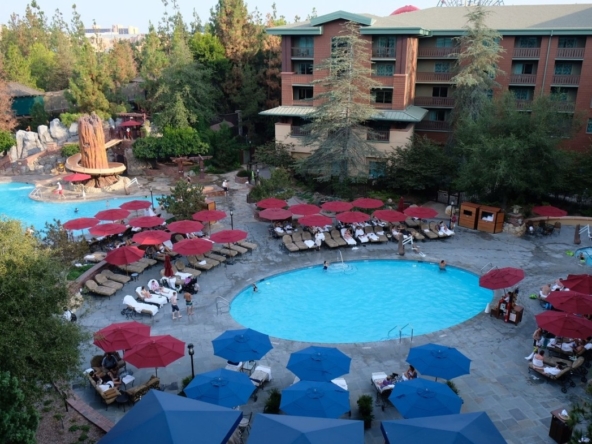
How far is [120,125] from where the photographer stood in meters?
50.2

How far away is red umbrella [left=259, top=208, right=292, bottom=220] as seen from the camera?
27859 mm

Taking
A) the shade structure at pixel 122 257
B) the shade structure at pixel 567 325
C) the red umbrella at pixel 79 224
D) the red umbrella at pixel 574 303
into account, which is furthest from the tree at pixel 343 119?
the shade structure at pixel 567 325

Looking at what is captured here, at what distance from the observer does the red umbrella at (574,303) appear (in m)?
17.7

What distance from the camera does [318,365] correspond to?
14.6m

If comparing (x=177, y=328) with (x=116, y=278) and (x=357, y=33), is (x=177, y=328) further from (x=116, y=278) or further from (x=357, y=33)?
(x=357, y=33)

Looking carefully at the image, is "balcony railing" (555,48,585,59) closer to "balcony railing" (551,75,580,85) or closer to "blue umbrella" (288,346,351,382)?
"balcony railing" (551,75,580,85)

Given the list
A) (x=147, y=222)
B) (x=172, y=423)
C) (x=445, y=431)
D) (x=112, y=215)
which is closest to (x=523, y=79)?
(x=147, y=222)

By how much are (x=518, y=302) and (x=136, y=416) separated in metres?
17.0

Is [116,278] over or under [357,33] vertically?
under

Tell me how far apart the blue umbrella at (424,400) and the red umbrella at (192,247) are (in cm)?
1284

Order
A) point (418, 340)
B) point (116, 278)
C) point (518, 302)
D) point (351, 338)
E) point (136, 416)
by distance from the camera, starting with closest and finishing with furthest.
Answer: point (136, 416) → point (418, 340) → point (351, 338) → point (518, 302) → point (116, 278)

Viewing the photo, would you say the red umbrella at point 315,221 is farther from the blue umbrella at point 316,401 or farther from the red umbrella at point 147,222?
the blue umbrella at point 316,401

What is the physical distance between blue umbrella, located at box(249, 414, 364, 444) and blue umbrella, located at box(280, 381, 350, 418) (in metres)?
1.37

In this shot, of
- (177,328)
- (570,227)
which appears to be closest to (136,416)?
(177,328)
